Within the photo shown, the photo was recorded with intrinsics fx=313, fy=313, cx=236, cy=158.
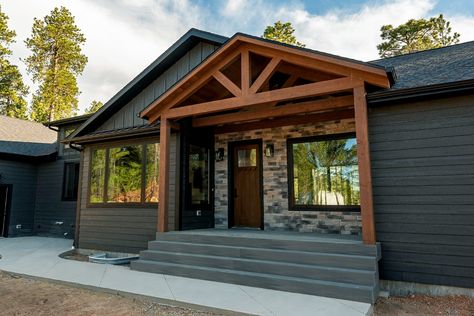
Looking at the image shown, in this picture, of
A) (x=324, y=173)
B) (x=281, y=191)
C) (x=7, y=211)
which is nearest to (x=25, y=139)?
(x=7, y=211)

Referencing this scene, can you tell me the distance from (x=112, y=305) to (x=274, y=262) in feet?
7.12

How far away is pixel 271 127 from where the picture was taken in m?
6.62

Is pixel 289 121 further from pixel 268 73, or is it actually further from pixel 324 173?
pixel 268 73

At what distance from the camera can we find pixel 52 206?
10969 mm

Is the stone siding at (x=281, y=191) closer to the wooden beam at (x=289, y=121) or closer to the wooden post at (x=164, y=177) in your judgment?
the wooden beam at (x=289, y=121)

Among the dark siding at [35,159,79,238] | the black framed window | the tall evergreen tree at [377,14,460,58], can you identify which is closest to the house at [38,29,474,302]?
the black framed window

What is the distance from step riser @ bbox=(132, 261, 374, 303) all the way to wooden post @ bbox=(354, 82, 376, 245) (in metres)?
0.74

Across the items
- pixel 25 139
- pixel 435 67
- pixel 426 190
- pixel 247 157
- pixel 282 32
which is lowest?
pixel 426 190

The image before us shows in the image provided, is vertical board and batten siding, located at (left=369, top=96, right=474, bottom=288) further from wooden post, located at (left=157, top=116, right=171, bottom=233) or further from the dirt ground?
wooden post, located at (left=157, top=116, right=171, bottom=233)

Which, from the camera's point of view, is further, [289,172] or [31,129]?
[31,129]

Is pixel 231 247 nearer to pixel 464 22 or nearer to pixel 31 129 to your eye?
pixel 31 129

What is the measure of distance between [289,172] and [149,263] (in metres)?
3.19

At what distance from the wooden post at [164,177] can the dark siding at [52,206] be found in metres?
6.16

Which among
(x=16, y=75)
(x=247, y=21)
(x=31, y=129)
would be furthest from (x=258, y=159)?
(x=16, y=75)
